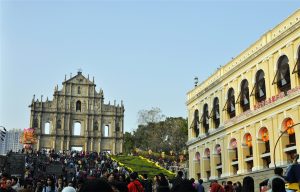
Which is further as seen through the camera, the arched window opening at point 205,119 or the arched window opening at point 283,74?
the arched window opening at point 205,119

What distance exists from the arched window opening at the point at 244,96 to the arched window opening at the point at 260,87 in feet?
5.25

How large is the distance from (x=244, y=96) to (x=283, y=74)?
5524mm

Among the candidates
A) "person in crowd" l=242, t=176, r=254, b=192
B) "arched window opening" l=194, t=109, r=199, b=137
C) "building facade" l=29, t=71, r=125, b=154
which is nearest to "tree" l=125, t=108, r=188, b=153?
"building facade" l=29, t=71, r=125, b=154

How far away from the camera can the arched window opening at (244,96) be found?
3588 centimetres

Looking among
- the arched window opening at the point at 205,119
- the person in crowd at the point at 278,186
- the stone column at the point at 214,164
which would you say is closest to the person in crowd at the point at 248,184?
the person in crowd at the point at 278,186

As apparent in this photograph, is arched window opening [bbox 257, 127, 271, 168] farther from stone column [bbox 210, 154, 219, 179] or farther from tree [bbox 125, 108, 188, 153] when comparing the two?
tree [bbox 125, 108, 188, 153]

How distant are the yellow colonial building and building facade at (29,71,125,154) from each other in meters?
45.8

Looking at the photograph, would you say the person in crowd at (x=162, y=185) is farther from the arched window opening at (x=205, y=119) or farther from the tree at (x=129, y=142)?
the tree at (x=129, y=142)

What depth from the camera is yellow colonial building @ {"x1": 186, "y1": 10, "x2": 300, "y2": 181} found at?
97.1 feet

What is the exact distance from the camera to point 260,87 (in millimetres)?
33906

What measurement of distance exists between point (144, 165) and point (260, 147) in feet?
101

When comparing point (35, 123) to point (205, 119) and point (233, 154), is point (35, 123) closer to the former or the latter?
point (205, 119)

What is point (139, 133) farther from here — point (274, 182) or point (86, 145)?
point (274, 182)

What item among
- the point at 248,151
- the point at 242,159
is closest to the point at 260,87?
the point at 248,151
